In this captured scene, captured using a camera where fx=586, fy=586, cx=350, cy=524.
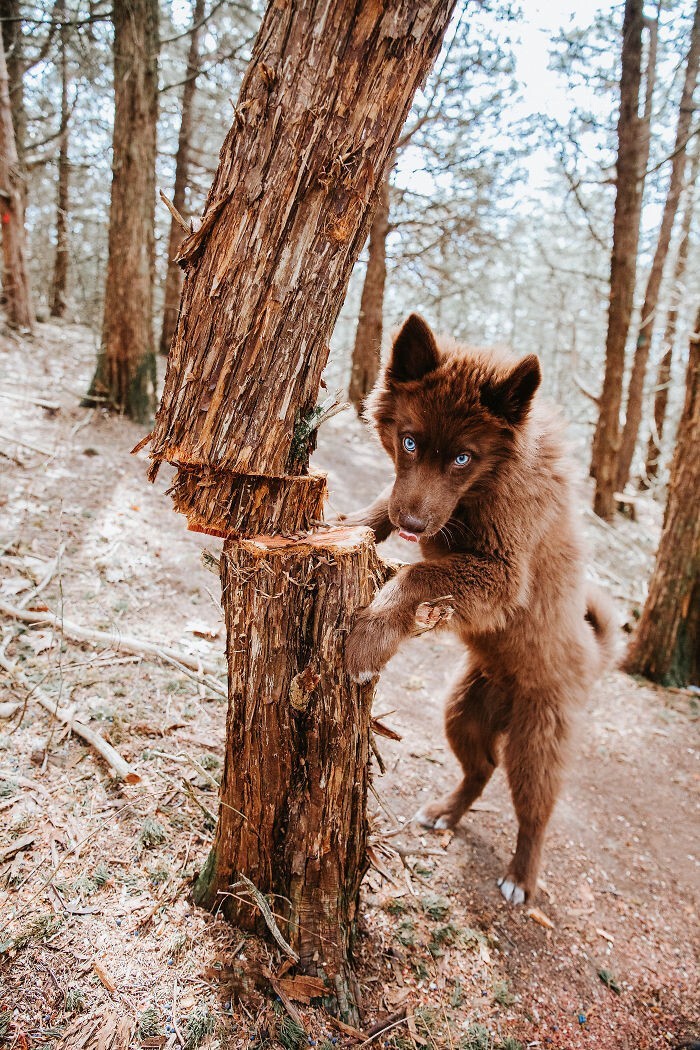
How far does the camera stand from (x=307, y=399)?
221cm

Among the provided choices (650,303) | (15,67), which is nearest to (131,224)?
(15,67)

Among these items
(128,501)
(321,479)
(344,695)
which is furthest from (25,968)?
(128,501)

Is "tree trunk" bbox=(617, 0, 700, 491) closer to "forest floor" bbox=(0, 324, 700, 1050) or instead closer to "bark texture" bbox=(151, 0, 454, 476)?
"forest floor" bbox=(0, 324, 700, 1050)

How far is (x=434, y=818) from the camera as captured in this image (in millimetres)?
3828

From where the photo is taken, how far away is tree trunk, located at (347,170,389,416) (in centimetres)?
1194

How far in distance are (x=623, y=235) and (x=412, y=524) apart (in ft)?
32.2

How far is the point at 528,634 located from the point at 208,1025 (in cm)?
225

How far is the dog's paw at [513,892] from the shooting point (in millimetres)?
3471

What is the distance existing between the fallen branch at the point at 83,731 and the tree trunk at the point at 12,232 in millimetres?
9810

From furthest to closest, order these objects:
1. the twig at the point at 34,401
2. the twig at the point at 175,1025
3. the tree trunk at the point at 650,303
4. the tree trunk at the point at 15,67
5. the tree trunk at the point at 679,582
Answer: the tree trunk at the point at 650,303, the tree trunk at the point at 15,67, the twig at the point at 34,401, the tree trunk at the point at 679,582, the twig at the point at 175,1025

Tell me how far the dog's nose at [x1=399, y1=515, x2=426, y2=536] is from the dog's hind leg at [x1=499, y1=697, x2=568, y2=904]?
1583mm

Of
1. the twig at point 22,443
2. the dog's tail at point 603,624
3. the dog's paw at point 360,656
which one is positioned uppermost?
the twig at point 22,443

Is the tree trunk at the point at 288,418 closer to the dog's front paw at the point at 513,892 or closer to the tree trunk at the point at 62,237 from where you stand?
the dog's front paw at the point at 513,892

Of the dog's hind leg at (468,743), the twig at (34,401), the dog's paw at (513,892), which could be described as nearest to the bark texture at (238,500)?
the dog's hind leg at (468,743)
